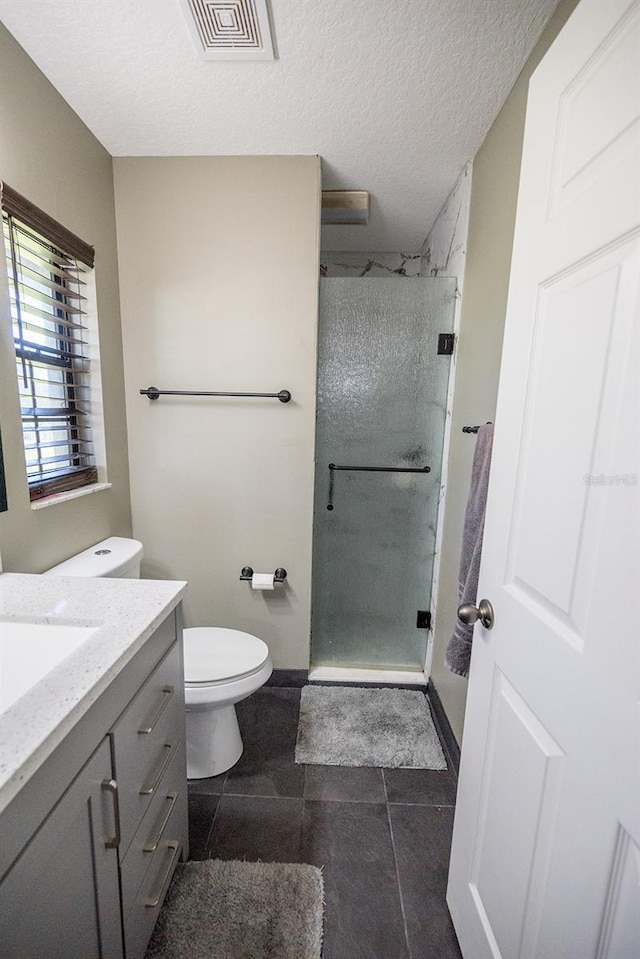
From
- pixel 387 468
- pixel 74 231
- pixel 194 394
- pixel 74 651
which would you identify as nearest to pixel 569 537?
pixel 74 651

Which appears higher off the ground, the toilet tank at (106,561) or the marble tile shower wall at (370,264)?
the marble tile shower wall at (370,264)

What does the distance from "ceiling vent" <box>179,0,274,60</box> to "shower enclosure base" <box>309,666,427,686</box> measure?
Answer: 2.50 m

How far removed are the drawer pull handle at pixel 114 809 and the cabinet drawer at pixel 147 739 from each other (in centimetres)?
3

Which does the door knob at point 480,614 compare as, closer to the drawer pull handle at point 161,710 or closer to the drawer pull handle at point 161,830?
the drawer pull handle at point 161,710

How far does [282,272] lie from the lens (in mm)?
1659

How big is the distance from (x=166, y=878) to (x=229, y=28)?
2.34m

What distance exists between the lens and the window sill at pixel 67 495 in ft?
4.12

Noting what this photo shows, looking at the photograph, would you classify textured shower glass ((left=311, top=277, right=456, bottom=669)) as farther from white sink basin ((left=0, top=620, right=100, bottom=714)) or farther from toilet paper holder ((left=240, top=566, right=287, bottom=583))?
white sink basin ((left=0, top=620, right=100, bottom=714))

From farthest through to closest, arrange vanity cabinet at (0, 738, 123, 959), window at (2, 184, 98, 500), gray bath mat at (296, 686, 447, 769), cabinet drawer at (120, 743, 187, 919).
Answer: gray bath mat at (296, 686, 447, 769) → window at (2, 184, 98, 500) → cabinet drawer at (120, 743, 187, 919) → vanity cabinet at (0, 738, 123, 959)

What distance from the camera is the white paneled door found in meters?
0.51

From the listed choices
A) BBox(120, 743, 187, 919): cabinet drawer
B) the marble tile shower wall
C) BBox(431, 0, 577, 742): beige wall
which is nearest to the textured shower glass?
BBox(431, 0, 577, 742): beige wall

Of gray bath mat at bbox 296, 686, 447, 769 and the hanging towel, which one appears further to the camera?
gray bath mat at bbox 296, 686, 447, 769

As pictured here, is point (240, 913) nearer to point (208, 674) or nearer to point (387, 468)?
point (208, 674)

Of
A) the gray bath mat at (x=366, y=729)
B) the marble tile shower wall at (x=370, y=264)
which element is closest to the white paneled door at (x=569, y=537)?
the gray bath mat at (x=366, y=729)
